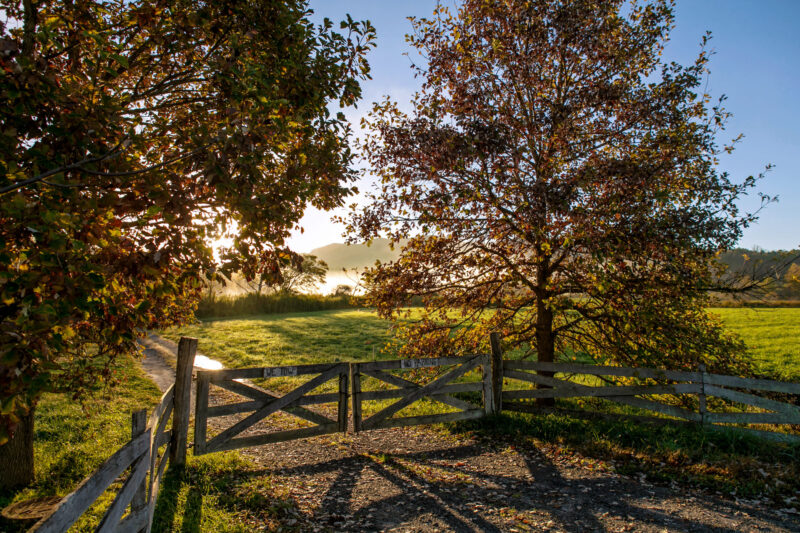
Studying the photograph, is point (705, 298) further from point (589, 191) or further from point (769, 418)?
point (589, 191)

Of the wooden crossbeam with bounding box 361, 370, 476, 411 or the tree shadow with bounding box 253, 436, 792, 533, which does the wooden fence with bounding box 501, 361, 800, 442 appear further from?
the tree shadow with bounding box 253, 436, 792, 533

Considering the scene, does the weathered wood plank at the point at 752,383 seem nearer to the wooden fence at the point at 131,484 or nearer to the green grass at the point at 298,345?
the green grass at the point at 298,345

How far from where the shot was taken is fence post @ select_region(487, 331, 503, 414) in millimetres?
11086

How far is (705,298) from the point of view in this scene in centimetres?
959

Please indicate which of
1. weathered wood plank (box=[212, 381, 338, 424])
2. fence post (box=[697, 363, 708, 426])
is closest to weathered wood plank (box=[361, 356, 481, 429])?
weathered wood plank (box=[212, 381, 338, 424])

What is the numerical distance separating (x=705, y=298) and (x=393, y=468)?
7.72 m

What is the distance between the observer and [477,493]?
24.0 ft

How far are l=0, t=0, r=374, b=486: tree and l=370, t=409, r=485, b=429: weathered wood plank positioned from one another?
548 centimetres

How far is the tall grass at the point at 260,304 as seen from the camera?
46625mm

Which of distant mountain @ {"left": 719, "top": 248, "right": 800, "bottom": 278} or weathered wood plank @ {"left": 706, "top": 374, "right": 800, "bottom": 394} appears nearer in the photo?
distant mountain @ {"left": 719, "top": 248, "right": 800, "bottom": 278}

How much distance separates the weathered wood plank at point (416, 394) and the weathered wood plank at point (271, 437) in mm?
838

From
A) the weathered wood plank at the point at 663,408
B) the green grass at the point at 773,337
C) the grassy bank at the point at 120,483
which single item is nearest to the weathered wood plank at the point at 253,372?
the grassy bank at the point at 120,483

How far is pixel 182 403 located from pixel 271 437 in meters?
1.88

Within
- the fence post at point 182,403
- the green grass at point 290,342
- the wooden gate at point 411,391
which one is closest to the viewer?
the fence post at point 182,403
